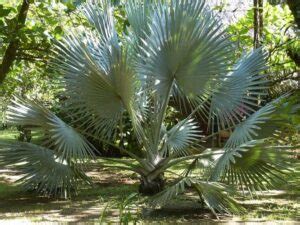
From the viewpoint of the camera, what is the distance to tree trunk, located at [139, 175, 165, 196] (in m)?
6.52

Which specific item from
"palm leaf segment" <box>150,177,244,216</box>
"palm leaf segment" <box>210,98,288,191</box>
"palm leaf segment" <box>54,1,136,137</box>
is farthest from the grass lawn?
"palm leaf segment" <box>54,1,136,137</box>

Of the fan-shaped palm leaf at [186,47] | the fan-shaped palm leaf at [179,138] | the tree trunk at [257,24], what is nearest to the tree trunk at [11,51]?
the fan-shaped palm leaf at [186,47]

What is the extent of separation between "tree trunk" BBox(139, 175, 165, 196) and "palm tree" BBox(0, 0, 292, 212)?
0.01 meters

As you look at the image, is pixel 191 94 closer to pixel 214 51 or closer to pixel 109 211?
pixel 214 51

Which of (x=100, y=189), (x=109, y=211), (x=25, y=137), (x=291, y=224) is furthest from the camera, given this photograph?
(x=25, y=137)

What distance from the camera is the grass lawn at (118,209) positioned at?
5.33m

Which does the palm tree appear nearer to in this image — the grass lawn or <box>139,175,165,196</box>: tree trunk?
<box>139,175,165,196</box>: tree trunk

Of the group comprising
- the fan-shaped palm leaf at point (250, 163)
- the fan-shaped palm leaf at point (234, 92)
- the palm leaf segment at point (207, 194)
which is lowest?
the palm leaf segment at point (207, 194)

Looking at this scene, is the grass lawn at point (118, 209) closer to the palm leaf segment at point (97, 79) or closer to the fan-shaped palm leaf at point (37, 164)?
the fan-shaped palm leaf at point (37, 164)

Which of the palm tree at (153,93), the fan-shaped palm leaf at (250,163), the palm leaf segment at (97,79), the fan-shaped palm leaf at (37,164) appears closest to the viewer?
the fan-shaped palm leaf at (250,163)

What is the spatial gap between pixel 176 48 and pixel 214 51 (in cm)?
47

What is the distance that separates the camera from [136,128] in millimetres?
6645

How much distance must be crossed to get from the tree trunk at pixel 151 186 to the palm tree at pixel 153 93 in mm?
15

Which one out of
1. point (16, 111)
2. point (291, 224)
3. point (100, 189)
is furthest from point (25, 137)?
point (291, 224)
